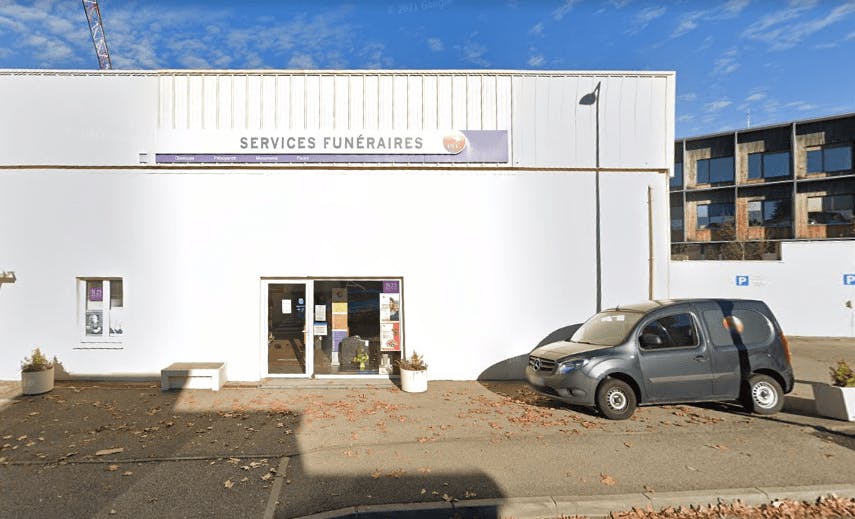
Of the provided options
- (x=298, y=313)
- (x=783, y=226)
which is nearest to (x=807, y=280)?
(x=298, y=313)

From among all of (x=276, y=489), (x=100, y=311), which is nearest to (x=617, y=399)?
(x=276, y=489)

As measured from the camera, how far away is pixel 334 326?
9.54 m

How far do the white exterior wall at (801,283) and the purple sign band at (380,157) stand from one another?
7998mm

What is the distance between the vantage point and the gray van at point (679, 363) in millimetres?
6750

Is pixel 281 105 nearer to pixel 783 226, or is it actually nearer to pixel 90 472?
pixel 90 472

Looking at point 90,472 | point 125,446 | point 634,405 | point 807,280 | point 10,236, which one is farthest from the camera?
point 807,280

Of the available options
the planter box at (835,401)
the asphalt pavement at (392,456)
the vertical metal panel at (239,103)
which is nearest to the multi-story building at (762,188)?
the planter box at (835,401)

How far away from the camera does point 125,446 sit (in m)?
5.75

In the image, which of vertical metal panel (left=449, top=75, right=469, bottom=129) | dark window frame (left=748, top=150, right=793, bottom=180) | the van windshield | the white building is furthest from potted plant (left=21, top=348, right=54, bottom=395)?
dark window frame (left=748, top=150, right=793, bottom=180)

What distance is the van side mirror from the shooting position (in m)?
6.92

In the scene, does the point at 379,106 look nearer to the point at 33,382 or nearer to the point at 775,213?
the point at 33,382

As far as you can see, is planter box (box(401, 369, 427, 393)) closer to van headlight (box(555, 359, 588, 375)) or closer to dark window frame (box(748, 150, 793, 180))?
van headlight (box(555, 359, 588, 375))

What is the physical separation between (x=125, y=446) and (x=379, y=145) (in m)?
6.64

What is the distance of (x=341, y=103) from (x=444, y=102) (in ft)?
7.08
